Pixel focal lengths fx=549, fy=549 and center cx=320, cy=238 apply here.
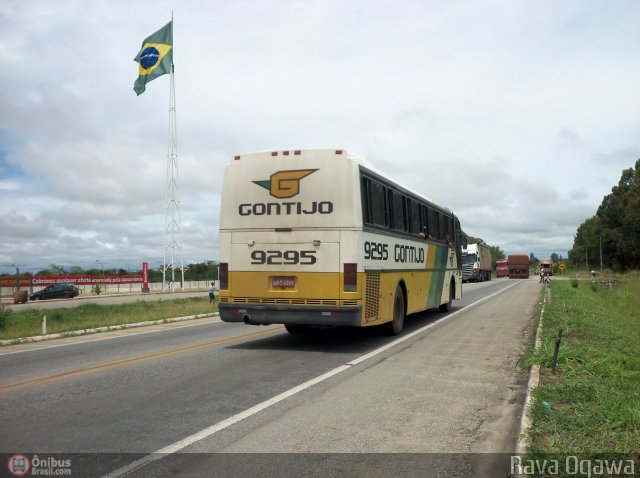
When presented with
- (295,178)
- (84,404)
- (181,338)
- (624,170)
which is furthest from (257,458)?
(624,170)

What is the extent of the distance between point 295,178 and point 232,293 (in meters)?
2.59

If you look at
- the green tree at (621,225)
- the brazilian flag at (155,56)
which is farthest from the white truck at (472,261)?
the brazilian flag at (155,56)

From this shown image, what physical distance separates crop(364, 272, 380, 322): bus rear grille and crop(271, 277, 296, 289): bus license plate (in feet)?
4.73

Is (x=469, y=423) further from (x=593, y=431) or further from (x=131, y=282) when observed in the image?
(x=131, y=282)

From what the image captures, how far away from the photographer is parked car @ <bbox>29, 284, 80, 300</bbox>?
151ft

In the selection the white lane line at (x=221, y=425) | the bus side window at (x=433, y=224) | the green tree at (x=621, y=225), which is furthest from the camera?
the green tree at (x=621, y=225)

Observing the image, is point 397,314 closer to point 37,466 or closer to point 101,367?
point 101,367

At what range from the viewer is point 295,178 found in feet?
34.6

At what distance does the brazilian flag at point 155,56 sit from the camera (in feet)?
123

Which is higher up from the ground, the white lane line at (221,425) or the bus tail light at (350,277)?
the bus tail light at (350,277)

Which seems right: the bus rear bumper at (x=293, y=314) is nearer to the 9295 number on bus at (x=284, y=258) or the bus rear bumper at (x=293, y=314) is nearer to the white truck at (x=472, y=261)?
the 9295 number on bus at (x=284, y=258)

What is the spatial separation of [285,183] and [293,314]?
8.22ft

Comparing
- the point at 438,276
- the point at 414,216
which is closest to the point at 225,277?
the point at 414,216

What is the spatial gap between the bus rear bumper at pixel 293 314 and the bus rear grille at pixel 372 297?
19.5 inches
